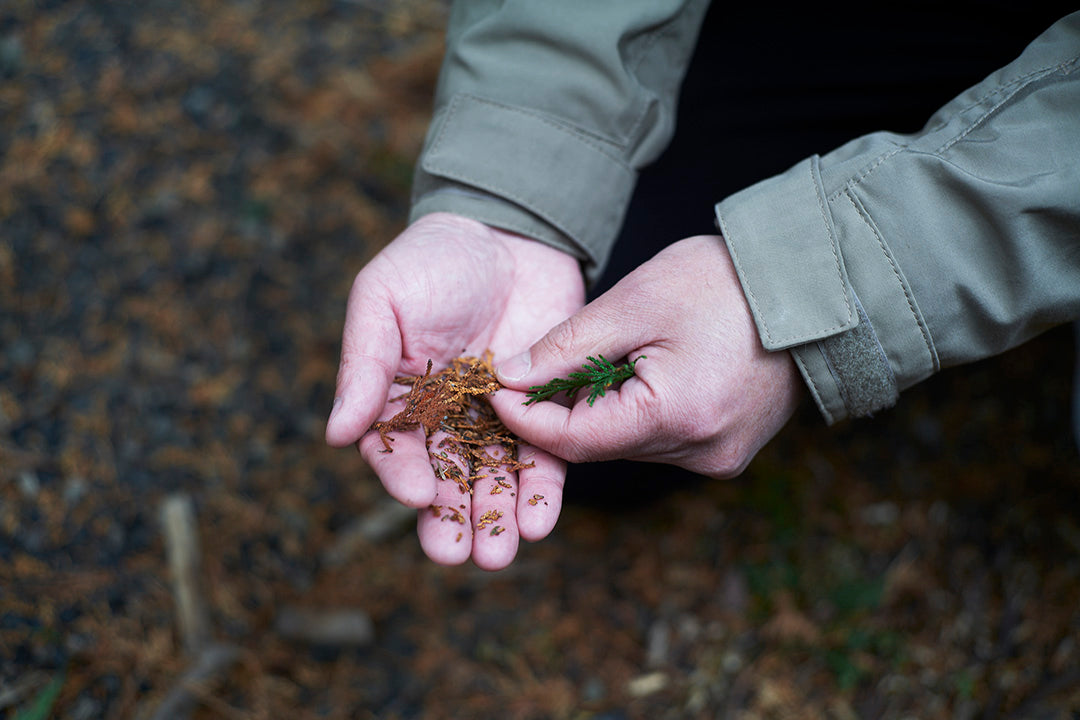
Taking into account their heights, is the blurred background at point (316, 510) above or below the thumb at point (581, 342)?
below

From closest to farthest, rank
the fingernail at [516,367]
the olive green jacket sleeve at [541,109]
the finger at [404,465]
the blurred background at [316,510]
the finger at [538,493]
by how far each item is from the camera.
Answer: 1. the finger at [404,465]
2. the finger at [538,493]
3. the fingernail at [516,367]
4. the olive green jacket sleeve at [541,109]
5. the blurred background at [316,510]

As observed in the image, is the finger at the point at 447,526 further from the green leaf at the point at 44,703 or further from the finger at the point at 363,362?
the green leaf at the point at 44,703

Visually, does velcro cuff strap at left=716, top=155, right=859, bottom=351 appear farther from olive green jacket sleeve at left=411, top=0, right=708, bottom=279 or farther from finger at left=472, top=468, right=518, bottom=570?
finger at left=472, top=468, right=518, bottom=570

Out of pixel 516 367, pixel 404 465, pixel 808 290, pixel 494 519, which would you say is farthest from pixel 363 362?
pixel 808 290

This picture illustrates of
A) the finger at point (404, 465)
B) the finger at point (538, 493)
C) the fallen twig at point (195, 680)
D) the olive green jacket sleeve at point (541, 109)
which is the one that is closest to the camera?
the finger at point (404, 465)

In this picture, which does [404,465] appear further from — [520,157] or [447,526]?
[520,157]

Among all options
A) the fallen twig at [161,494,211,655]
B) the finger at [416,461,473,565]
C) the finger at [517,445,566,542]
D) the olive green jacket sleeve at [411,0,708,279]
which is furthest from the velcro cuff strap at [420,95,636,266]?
the fallen twig at [161,494,211,655]

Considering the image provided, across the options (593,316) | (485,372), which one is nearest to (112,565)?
(485,372)

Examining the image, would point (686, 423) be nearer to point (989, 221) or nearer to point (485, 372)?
point (485, 372)

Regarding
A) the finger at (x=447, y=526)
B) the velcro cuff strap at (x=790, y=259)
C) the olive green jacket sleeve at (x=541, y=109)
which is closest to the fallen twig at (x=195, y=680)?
the finger at (x=447, y=526)
